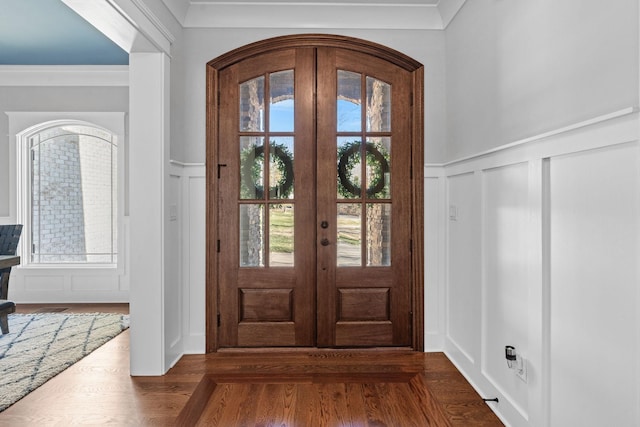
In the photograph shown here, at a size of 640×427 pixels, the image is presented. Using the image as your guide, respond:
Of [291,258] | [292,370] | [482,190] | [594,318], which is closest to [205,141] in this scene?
[291,258]

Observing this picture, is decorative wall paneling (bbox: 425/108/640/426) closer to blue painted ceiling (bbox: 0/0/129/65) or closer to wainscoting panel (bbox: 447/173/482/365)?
wainscoting panel (bbox: 447/173/482/365)

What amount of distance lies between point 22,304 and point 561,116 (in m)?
5.55

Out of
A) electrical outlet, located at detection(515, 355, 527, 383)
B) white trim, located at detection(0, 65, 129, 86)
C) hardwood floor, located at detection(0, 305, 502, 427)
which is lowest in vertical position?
hardwood floor, located at detection(0, 305, 502, 427)

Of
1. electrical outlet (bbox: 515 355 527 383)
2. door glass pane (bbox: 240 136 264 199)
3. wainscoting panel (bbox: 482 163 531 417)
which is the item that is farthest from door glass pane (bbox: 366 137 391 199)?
electrical outlet (bbox: 515 355 527 383)

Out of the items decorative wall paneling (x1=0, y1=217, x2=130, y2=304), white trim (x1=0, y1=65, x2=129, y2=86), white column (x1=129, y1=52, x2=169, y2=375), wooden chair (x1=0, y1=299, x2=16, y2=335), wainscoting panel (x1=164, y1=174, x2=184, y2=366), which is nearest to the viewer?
white column (x1=129, y1=52, x2=169, y2=375)

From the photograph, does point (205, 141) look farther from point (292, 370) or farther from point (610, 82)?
point (610, 82)

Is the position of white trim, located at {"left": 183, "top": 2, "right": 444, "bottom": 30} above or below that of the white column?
above

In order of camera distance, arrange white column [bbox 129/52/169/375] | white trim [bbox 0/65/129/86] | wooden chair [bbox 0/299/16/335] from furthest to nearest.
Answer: white trim [bbox 0/65/129/86] → wooden chair [bbox 0/299/16/335] → white column [bbox 129/52/169/375]

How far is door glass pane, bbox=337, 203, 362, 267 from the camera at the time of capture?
10.8ft

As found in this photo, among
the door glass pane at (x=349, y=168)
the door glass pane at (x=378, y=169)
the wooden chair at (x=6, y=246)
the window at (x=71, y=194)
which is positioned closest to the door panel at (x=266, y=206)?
the door glass pane at (x=349, y=168)

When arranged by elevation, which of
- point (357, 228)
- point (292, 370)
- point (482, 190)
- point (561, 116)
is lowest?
point (292, 370)

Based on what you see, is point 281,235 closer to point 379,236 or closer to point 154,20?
point 379,236

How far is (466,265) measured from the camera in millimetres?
2830

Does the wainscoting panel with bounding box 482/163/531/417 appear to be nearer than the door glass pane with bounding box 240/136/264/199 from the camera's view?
Yes
